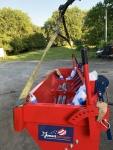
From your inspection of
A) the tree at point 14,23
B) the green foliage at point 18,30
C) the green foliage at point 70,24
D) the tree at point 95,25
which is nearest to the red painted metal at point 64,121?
the tree at point 95,25

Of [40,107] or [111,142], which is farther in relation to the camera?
[111,142]

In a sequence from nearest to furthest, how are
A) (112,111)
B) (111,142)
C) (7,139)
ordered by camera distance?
(111,142)
(7,139)
(112,111)

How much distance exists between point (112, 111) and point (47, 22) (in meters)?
38.9

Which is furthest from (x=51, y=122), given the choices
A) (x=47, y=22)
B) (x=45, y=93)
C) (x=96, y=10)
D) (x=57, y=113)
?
(x=47, y=22)

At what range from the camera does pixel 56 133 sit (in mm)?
1813

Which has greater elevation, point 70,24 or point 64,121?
point 70,24

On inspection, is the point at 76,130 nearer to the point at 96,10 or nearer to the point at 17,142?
the point at 17,142

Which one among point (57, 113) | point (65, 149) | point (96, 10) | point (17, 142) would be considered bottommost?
point (17, 142)

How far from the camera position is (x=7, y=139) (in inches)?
129

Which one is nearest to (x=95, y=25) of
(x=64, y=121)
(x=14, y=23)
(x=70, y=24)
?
(x=70, y=24)

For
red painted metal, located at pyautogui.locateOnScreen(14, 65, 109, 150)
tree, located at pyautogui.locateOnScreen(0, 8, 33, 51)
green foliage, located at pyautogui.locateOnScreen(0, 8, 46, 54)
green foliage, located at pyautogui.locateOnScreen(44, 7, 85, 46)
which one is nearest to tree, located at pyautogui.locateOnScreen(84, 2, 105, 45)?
green foliage, located at pyautogui.locateOnScreen(44, 7, 85, 46)

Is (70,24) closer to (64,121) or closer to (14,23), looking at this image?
(14,23)

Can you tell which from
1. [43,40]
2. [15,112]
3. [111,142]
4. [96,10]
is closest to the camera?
[15,112]

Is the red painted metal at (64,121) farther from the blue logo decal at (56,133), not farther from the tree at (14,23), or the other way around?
the tree at (14,23)
